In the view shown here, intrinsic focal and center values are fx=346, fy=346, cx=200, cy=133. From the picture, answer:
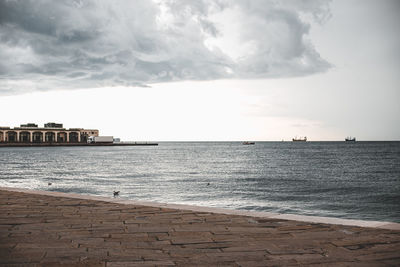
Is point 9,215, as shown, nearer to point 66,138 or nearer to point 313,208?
point 313,208

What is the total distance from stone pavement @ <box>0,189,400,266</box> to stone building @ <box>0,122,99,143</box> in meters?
188

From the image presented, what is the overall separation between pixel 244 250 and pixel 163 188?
2139cm

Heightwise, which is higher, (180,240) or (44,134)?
(44,134)

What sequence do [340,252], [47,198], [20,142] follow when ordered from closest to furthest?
[340,252] → [47,198] → [20,142]

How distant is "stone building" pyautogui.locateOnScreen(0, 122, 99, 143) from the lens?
172250mm

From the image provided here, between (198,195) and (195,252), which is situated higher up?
(195,252)

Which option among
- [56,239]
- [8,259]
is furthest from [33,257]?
[56,239]

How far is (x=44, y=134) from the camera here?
180750 mm

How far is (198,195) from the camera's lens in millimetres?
21391

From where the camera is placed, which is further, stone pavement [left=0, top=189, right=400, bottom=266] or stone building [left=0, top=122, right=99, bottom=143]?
stone building [left=0, top=122, right=99, bottom=143]

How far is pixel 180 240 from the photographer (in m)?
4.46

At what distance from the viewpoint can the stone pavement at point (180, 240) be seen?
3.68 meters

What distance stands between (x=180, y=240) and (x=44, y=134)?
194m

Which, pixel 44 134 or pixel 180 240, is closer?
pixel 180 240
